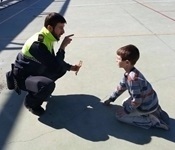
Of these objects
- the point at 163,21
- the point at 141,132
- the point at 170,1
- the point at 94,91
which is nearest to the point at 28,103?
the point at 94,91

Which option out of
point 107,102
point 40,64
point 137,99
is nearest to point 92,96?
point 107,102

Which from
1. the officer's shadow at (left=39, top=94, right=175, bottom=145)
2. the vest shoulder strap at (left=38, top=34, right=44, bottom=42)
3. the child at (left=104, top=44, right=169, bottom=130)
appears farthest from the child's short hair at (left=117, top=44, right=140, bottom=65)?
the vest shoulder strap at (left=38, top=34, right=44, bottom=42)

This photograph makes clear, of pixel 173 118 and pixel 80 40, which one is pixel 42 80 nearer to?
pixel 173 118

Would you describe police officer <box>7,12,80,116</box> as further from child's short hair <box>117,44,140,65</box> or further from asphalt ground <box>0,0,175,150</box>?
child's short hair <box>117,44,140,65</box>

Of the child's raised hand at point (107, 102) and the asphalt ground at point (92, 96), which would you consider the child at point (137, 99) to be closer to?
the asphalt ground at point (92, 96)

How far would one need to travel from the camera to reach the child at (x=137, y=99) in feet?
9.52

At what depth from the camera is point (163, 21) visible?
27.0 feet

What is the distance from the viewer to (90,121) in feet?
10.6

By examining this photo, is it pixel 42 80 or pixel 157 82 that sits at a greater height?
pixel 42 80

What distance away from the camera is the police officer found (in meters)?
3.20

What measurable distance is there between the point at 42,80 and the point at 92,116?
2.18 feet

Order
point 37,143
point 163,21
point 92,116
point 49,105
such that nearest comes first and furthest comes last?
1. point 37,143
2. point 92,116
3. point 49,105
4. point 163,21

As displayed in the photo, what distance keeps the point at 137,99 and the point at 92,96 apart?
39.3 inches

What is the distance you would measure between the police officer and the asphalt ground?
25cm
